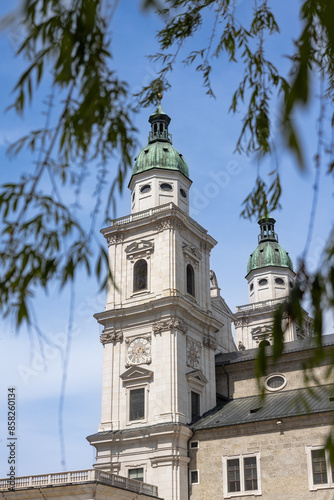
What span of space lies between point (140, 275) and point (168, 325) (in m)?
5.41

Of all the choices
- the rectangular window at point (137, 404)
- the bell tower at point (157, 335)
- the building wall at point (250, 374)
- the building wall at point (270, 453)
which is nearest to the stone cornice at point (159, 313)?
the bell tower at point (157, 335)

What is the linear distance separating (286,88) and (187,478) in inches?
1487

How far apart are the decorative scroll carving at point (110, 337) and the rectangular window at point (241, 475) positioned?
11.6 metres

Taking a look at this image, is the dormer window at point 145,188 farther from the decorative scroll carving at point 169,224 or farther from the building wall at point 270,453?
the building wall at point 270,453

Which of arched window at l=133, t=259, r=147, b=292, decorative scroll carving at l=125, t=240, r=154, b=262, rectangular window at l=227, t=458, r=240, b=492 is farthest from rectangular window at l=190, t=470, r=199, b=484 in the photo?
decorative scroll carving at l=125, t=240, r=154, b=262

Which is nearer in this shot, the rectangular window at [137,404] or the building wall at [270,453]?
the building wall at [270,453]

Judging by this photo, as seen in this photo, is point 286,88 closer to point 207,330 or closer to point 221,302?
point 207,330

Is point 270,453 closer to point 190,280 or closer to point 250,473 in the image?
point 250,473

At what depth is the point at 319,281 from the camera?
5.61m

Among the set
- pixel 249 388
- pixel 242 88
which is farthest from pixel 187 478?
pixel 242 88

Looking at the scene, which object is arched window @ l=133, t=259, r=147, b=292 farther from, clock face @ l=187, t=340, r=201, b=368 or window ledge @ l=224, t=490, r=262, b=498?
window ledge @ l=224, t=490, r=262, b=498

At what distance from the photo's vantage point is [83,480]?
36.5m

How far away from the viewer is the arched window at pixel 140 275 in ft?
161

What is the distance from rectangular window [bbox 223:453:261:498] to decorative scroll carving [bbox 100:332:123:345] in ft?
38.1
